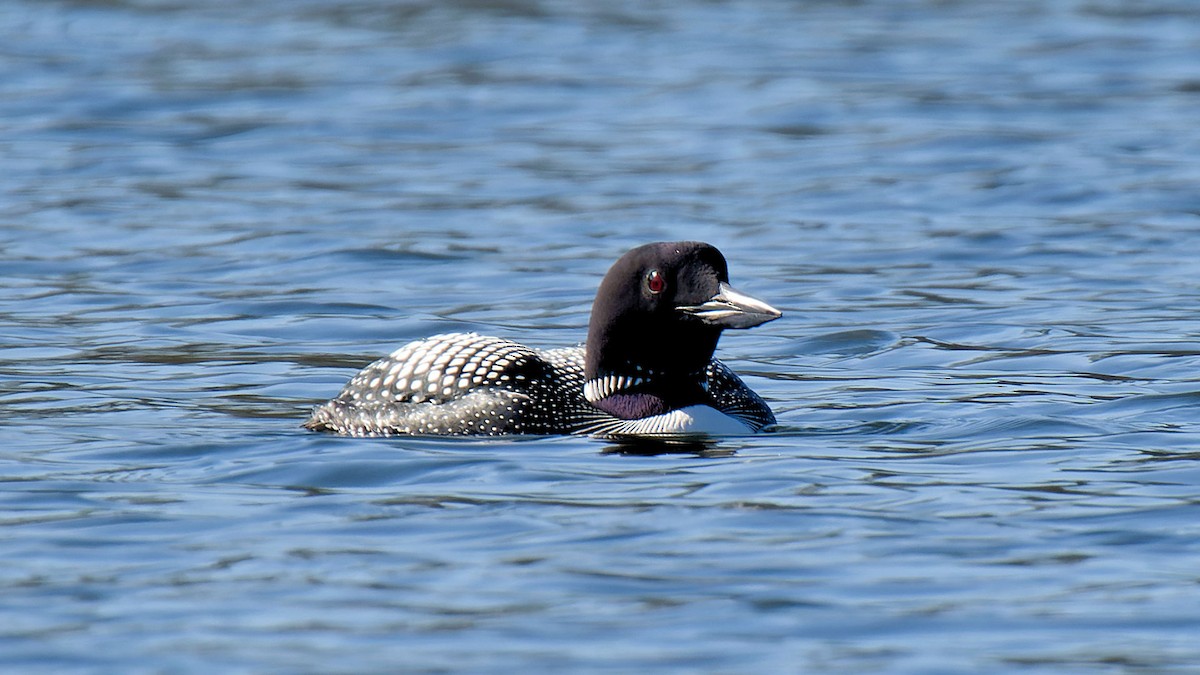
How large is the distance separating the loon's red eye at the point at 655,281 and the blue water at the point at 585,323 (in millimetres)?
507

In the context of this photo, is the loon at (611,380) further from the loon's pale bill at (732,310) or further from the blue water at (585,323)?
the blue water at (585,323)

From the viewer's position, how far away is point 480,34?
818 inches

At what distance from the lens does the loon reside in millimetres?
7426

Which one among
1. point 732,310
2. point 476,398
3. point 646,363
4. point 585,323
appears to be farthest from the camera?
point 585,323

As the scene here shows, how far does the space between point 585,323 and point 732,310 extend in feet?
9.86

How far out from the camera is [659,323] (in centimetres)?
751

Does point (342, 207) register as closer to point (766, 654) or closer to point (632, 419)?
point (632, 419)

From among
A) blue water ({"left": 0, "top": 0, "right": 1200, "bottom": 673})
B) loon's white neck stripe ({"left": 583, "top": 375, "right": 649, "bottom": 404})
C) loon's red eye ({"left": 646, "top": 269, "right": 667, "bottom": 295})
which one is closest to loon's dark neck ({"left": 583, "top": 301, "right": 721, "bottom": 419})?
loon's white neck stripe ({"left": 583, "top": 375, "right": 649, "bottom": 404})

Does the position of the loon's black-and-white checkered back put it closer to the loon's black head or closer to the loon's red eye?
the loon's black head

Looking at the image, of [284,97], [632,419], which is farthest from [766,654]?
[284,97]

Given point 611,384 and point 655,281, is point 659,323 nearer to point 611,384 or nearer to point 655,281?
point 655,281

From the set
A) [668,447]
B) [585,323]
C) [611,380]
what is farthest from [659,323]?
[585,323]

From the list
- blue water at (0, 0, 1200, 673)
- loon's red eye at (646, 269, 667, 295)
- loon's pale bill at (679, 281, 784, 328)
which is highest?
loon's red eye at (646, 269, 667, 295)

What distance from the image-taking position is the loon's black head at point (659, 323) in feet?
24.2
